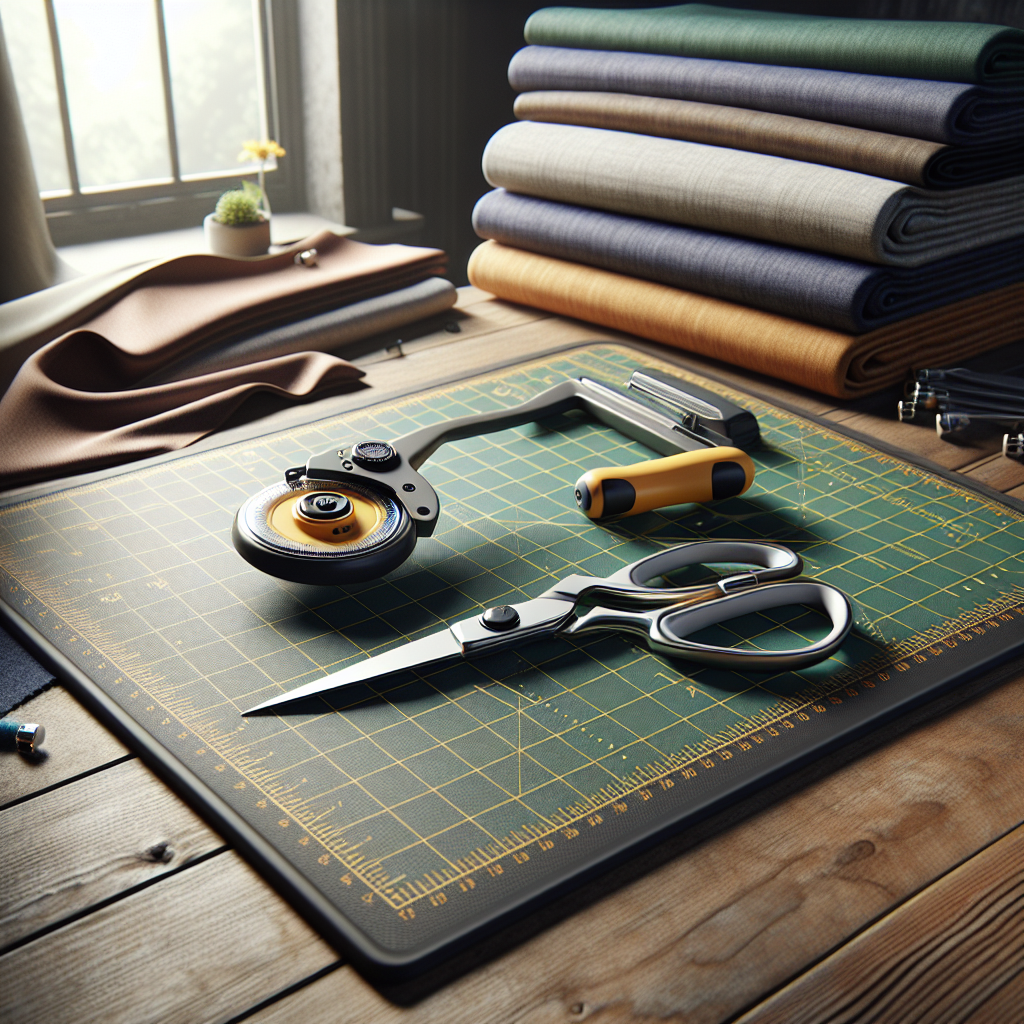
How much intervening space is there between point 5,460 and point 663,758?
68 centimetres

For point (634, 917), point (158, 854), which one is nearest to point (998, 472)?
point (634, 917)

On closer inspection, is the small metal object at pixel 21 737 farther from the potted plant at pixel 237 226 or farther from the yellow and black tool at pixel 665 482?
the potted plant at pixel 237 226

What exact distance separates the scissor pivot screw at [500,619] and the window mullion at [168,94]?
5.07 ft

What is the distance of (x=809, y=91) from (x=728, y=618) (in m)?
0.68

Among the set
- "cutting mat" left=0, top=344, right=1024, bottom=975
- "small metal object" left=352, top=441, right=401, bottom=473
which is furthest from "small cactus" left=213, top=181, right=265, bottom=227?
"small metal object" left=352, top=441, right=401, bottom=473

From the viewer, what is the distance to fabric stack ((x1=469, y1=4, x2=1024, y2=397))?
107 centimetres

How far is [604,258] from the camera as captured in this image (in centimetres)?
134

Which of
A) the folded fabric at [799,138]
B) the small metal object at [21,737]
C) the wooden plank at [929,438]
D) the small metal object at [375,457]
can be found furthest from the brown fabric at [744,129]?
the small metal object at [21,737]

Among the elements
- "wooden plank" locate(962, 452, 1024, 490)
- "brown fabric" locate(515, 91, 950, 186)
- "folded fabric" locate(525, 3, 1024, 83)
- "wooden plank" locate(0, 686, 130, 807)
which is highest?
"folded fabric" locate(525, 3, 1024, 83)

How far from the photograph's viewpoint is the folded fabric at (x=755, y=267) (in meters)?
1.11

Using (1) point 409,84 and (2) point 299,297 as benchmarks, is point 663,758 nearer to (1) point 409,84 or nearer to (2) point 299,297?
(2) point 299,297

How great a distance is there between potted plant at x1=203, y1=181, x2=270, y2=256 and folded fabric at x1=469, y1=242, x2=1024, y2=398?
1.18 ft

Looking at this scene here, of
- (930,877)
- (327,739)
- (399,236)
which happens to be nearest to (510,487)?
(327,739)

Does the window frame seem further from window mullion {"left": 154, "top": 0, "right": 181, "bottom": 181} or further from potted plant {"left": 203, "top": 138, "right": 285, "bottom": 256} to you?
potted plant {"left": 203, "top": 138, "right": 285, "bottom": 256}
